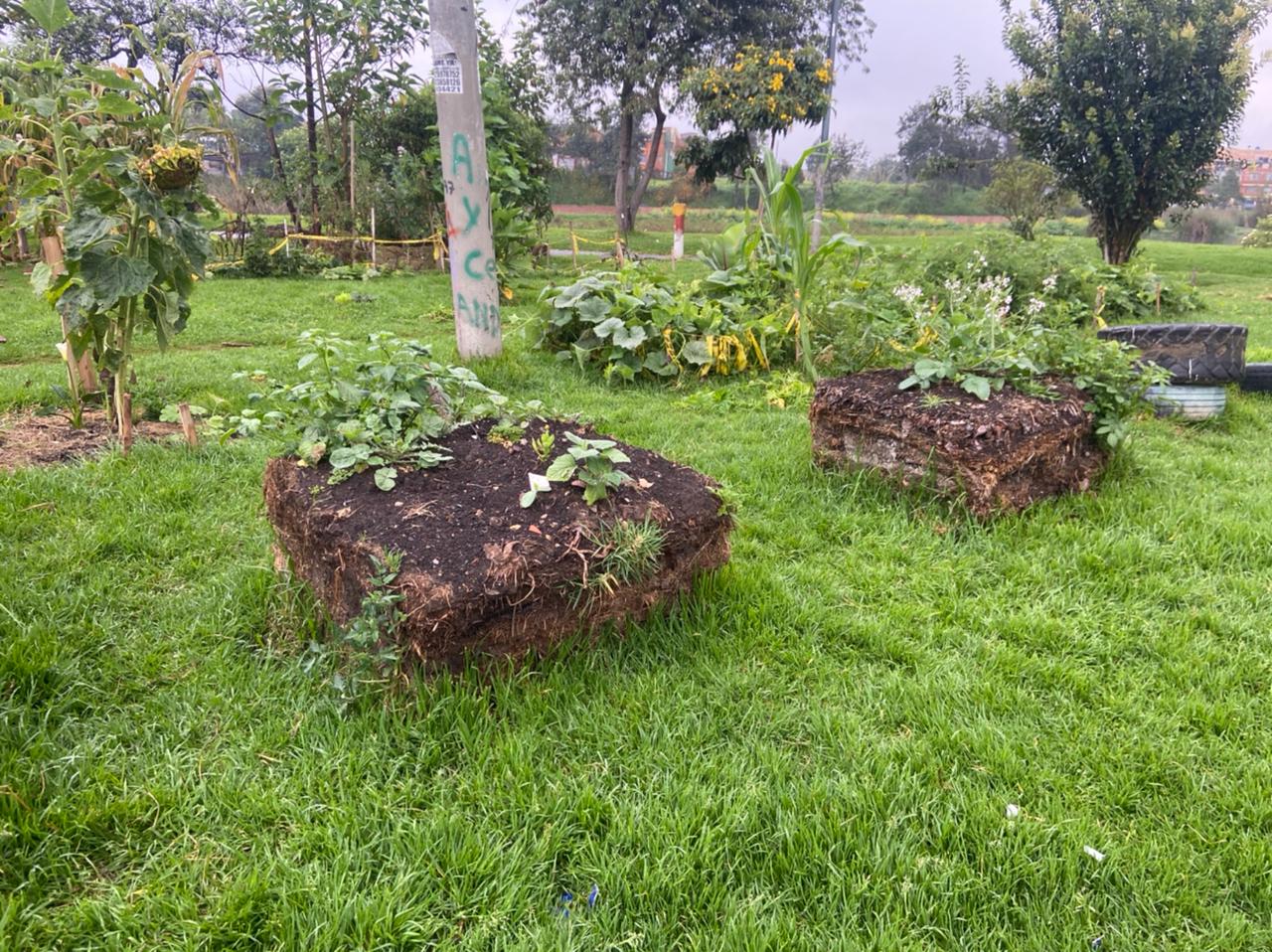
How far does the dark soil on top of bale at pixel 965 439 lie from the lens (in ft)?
9.55

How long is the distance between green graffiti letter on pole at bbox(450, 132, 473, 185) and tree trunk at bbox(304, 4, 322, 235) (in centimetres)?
956

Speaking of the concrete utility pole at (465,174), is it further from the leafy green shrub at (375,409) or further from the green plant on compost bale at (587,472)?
the green plant on compost bale at (587,472)

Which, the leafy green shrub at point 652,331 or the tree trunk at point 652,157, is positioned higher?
the tree trunk at point 652,157

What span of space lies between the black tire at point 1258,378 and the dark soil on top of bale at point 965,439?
2776 millimetres

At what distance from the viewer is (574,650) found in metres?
2.06

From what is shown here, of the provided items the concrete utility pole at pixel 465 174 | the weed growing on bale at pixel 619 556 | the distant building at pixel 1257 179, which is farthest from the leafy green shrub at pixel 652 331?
the distant building at pixel 1257 179

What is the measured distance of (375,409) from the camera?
2516 mm

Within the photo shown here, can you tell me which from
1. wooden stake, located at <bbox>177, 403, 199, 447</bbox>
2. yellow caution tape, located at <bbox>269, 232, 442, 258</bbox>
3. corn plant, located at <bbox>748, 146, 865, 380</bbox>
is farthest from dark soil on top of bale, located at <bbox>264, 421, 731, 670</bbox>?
yellow caution tape, located at <bbox>269, 232, 442, 258</bbox>

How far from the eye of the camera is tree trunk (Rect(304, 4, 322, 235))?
12.1 metres

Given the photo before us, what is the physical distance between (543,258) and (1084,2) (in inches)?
395

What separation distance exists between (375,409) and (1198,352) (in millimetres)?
4639

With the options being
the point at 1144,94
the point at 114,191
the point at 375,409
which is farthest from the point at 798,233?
the point at 1144,94

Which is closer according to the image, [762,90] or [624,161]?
[762,90]

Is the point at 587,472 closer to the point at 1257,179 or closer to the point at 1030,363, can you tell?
the point at 1030,363
